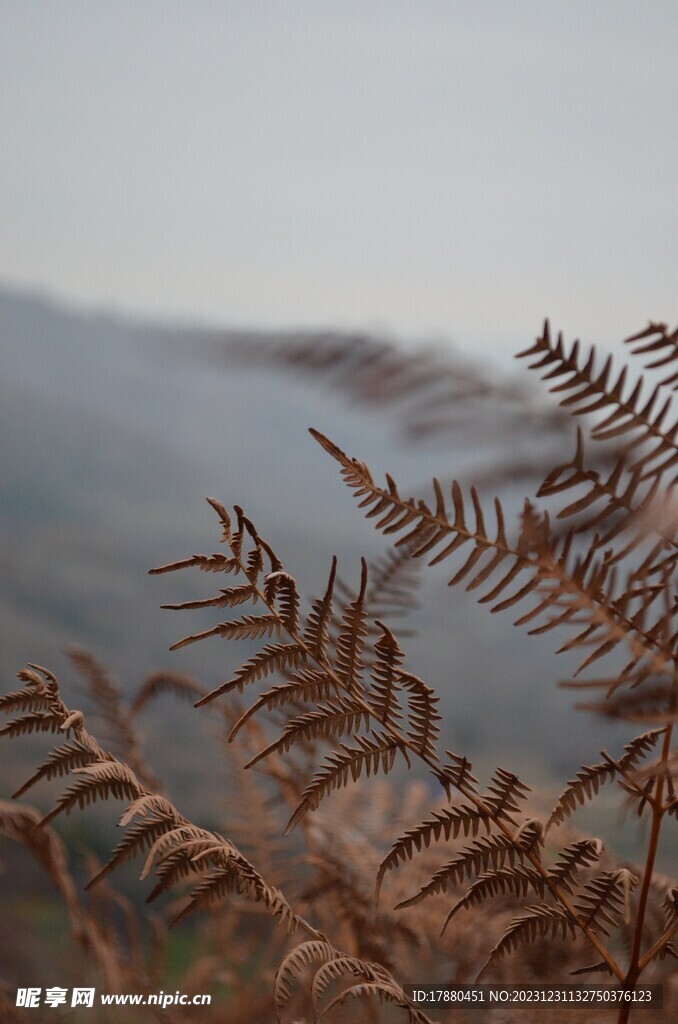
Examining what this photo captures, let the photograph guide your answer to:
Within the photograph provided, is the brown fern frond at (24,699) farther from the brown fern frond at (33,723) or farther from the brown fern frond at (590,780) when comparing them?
the brown fern frond at (590,780)

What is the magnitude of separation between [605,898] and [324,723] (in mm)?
85

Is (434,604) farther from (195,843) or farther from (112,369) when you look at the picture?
(195,843)

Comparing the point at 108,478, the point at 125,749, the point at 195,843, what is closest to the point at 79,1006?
the point at 125,749

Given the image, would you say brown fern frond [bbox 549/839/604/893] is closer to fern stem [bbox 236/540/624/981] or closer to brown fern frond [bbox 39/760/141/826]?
fern stem [bbox 236/540/624/981]

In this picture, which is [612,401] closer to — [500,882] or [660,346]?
[660,346]

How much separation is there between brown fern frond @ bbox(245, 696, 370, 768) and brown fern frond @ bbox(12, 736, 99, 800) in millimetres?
42

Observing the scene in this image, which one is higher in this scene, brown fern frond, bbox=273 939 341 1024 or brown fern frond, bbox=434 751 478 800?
brown fern frond, bbox=434 751 478 800

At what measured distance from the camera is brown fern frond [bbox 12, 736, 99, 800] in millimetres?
232

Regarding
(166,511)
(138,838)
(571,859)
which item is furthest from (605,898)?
(166,511)

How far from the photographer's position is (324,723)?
217 mm

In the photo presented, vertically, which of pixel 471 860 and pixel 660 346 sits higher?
pixel 660 346

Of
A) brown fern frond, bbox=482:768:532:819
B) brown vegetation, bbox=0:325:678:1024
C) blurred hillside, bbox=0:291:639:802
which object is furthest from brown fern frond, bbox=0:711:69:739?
blurred hillside, bbox=0:291:639:802

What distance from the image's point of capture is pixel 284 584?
0.22m

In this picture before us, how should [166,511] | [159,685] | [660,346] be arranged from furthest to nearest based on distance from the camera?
[166,511] < [159,685] < [660,346]
